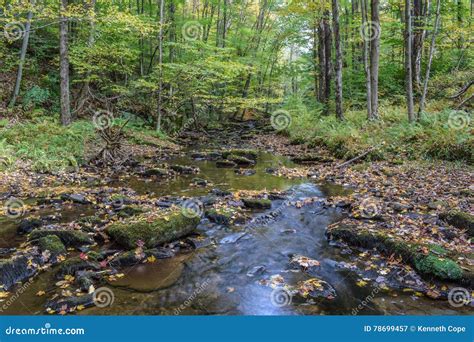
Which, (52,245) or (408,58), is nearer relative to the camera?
(52,245)

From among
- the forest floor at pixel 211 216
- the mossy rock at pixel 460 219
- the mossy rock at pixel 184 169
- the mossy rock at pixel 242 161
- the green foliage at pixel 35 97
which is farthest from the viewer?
the green foliage at pixel 35 97

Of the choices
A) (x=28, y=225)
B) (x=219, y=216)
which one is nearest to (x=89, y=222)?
(x=28, y=225)

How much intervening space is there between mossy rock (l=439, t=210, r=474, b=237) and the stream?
202 centimetres

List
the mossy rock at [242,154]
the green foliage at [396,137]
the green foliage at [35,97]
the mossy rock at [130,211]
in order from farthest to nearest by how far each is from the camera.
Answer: the green foliage at [35,97]
the mossy rock at [242,154]
the green foliage at [396,137]
the mossy rock at [130,211]

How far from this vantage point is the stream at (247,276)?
14.6ft

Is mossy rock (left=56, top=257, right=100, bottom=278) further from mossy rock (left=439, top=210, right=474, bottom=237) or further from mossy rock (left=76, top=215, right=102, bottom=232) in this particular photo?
mossy rock (left=439, top=210, right=474, bottom=237)

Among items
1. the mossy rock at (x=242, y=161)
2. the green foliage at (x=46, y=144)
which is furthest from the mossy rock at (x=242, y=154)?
the green foliage at (x=46, y=144)

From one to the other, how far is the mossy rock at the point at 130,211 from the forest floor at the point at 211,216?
23 mm

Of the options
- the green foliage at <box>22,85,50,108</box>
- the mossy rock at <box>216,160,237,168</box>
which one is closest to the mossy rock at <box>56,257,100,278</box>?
the mossy rock at <box>216,160,237,168</box>

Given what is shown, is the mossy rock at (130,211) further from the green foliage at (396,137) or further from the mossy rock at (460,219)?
the green foliage at (396,137)

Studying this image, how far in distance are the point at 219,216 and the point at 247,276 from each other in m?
2.37

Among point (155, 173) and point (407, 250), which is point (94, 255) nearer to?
point (407, 250)

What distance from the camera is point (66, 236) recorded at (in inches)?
240

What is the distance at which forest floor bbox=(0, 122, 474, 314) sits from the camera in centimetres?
502
